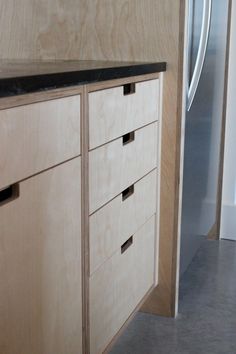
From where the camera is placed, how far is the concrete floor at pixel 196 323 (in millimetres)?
1827

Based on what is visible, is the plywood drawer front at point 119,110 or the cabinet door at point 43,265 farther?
the plywood drawer front at point 119,110

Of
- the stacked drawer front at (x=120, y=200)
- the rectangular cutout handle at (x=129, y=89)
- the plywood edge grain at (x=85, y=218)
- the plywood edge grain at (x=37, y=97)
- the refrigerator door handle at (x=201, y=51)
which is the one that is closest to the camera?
the plywood edge grain at (x=37, y=97)

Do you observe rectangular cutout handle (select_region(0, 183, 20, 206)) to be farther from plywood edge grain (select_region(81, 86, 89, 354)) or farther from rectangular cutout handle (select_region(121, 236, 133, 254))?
rectangular cutout handle (select_region(121, 236, 133, 254))

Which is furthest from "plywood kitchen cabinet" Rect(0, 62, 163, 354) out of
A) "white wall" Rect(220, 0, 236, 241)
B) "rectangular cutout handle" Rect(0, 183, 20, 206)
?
"white wall" Rect(220, 0, 236, 241)

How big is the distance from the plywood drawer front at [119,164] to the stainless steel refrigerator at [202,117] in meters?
0.24

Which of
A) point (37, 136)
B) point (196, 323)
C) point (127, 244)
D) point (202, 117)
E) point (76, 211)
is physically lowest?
point (196, 323)

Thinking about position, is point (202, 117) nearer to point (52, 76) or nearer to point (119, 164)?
point (119, 164)

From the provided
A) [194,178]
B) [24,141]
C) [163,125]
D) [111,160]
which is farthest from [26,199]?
[194,178]

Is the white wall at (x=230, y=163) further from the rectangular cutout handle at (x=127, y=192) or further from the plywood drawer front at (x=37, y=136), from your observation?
the plywood drawer front at (x=37, y=136)

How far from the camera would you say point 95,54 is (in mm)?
1880

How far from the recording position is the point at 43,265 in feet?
3.82

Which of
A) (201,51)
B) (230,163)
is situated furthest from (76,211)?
(230,163)

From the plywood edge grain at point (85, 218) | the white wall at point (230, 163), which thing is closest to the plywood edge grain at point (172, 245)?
the plywood edge grain at point (85, 218)

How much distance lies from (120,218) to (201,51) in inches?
31.5
